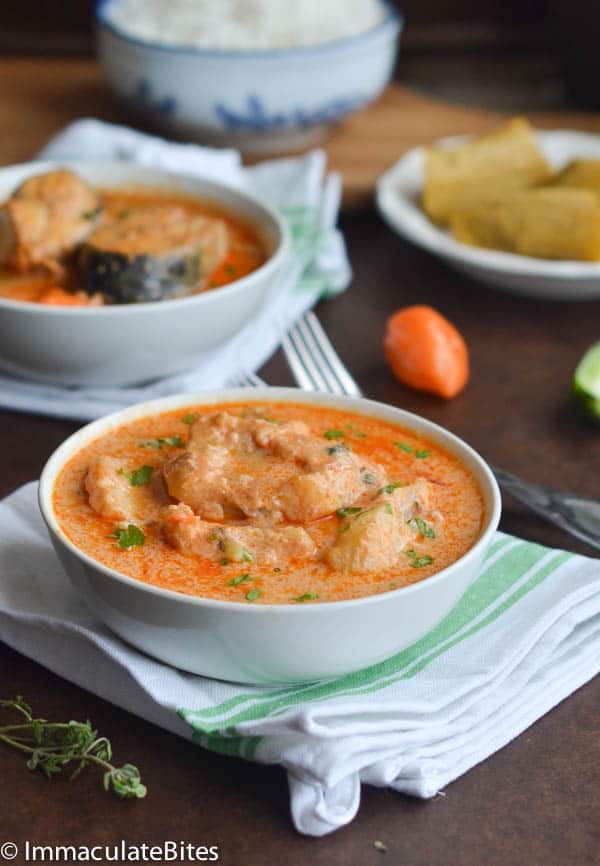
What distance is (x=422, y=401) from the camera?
2.31 meters

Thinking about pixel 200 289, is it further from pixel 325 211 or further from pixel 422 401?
pixel 325 211

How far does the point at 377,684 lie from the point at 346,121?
233cm

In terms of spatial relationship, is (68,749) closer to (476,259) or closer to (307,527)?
(307,527)

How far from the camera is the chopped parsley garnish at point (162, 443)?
5.40 ft

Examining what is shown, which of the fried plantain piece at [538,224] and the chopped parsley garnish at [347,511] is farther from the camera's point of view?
the fried plantain piece at [538,224]

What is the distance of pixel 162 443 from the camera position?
1.65 metres

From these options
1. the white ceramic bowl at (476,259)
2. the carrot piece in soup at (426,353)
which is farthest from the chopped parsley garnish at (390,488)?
the white ceramic bowl at (476,259)

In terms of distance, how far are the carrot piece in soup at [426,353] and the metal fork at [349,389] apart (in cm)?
10

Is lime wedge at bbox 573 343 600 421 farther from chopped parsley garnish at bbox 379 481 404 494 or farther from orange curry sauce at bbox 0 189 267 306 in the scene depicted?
chopped parsley garnish at bbox 379 481 404 494

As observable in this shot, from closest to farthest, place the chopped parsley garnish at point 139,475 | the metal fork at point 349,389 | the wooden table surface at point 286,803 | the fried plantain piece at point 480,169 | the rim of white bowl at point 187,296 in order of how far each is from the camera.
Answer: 1. the wooden table surface at point 286,803
2. the chopped parsley garnish at point 139,475
3. the metal fork at point 349,389
4. the rim of white bowl at point 187,296
5. the fried plantain piece at point 480,169

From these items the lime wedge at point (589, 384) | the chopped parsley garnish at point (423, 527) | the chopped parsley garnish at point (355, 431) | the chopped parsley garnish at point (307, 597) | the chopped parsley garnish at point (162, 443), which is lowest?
the lime wedge at point (589, 384)

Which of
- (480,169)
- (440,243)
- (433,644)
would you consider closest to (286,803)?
(433,644)

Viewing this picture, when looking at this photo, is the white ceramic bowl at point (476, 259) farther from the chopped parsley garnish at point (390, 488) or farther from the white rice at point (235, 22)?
the chopped parsley garnish at point (390, 488)

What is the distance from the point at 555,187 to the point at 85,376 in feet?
4.00
